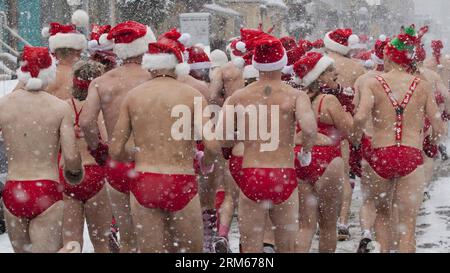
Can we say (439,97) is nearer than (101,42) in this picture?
No

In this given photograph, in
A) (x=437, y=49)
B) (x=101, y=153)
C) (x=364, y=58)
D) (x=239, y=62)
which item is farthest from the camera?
(x=437, y=49)

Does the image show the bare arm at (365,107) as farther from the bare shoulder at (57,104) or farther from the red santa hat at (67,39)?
the red santa hat at (67,39)

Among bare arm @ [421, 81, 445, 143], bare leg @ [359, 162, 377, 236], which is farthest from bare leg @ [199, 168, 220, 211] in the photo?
bare arm @ [421, 81, 445, 143]

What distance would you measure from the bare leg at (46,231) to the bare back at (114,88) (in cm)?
95

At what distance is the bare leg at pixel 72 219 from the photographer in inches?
259

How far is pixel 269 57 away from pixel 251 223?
48.0 inches

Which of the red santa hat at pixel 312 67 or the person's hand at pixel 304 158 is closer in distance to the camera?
the person's hand at pixel 304 158

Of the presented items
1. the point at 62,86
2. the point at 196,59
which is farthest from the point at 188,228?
the point at 196,59

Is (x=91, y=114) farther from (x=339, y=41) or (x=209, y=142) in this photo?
(x=339, y=41)

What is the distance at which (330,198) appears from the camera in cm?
675

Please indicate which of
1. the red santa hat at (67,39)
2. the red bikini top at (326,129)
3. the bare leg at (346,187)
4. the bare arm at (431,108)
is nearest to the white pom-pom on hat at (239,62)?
the bare leg at (346,187)

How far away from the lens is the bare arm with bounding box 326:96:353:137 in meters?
6.63

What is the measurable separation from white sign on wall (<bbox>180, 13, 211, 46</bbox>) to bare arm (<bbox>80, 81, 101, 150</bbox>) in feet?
47.3
